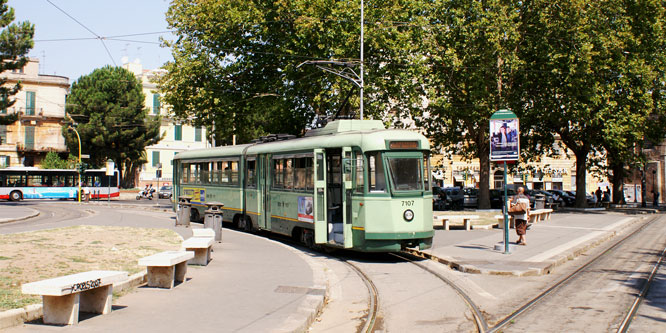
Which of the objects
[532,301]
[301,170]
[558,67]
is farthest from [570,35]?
[532,301]

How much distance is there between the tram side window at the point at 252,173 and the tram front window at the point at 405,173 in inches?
280

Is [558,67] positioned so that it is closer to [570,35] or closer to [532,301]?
[570,35]

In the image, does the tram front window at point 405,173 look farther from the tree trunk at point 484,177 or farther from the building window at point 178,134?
the building window at point 178,134

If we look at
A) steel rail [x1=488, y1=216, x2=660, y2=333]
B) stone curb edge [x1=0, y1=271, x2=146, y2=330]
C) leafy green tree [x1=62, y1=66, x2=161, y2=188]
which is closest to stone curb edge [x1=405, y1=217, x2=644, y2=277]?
steel rail [x1=488, y1=216, x2=660, y2=333]

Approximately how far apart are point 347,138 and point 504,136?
12.7ft

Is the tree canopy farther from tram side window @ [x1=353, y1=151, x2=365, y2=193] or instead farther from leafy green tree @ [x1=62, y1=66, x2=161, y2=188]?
leafy green tree @ [x1=62, y1=66, x2=161, y2=188]

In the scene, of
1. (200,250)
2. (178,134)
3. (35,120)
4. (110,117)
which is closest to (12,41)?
(110,117)

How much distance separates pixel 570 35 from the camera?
3669cm

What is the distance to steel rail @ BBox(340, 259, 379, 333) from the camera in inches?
313

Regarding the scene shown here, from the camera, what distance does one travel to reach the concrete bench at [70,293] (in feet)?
22.6

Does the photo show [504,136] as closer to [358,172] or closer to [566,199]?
[358,172]

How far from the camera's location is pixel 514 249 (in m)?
16.4

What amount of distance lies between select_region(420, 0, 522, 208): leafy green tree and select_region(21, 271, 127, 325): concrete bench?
29516 millimetres

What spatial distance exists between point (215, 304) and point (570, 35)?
110ft
